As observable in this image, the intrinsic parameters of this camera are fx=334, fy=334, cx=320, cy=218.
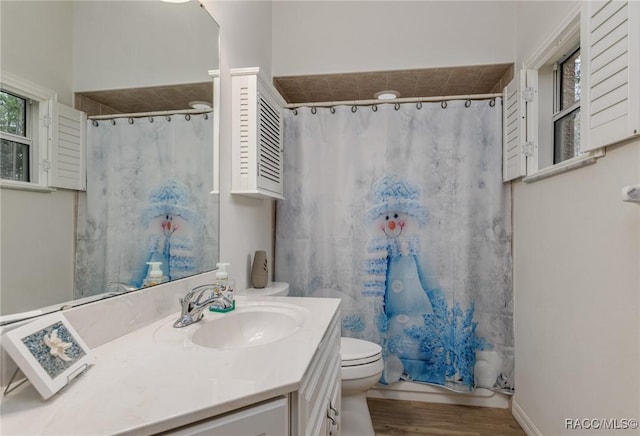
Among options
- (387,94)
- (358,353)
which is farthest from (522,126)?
Result: (358,353)

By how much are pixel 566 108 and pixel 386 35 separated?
1218mm

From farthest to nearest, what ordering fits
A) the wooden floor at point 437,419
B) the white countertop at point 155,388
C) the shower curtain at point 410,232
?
the shower curtain at point 410,232 < the wooden floor at point 437,419 < the white countertop at point 155,388

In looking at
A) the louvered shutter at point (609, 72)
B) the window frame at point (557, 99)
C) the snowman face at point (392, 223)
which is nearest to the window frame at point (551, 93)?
the window frame at point (557, 99)

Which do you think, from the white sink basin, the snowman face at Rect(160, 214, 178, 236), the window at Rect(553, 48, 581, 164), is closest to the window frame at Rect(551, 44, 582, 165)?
the window at Rect(553, 48, 581, 164)

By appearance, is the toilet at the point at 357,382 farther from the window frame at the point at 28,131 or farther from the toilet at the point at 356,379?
the window frame at the point at 28,131

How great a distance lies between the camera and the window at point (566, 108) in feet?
5.48

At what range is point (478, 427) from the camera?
196cm

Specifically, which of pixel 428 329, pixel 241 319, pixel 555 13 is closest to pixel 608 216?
pixel 555 13

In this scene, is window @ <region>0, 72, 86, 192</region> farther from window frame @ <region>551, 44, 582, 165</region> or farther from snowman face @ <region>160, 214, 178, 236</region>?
window frame @ <region>551, 44, 582, 165</region>

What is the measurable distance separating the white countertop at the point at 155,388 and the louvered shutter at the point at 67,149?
17.4 inches

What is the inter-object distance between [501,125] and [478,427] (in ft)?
6.08

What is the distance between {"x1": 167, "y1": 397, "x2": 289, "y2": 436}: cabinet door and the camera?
0.61m

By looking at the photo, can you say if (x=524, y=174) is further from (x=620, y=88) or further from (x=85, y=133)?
(x=85, y=133)

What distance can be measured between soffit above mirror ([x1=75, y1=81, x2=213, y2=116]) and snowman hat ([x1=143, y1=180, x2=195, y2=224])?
274 millimetres
